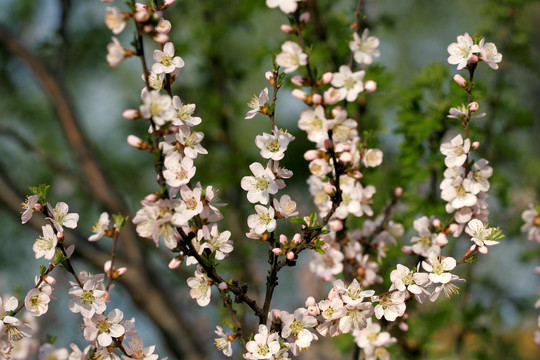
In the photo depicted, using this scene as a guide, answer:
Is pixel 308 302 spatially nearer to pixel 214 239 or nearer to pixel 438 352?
pixel 214 239

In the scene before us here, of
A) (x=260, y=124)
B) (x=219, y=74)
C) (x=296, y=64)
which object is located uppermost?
(x=296, y=64)

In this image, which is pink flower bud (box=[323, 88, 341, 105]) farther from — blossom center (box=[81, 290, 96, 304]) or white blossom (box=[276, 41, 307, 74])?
blossom center (box=[81, 290, 96, 304])

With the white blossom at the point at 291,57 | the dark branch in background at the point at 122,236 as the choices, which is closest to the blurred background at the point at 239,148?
the dark branch in background at the point at 122,236

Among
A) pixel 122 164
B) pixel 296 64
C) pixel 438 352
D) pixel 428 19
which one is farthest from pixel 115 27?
pixel 428 19

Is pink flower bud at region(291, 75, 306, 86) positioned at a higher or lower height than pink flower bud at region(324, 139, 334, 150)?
higher

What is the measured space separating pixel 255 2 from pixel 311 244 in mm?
1968

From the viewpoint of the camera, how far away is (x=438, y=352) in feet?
9.34

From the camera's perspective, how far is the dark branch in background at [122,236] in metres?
3.47

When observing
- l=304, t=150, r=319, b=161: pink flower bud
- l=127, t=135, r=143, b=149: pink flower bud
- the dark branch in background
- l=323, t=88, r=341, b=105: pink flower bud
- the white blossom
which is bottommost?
the dark branch in background

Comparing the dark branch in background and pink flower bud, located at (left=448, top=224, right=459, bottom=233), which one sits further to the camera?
the dark branch in background

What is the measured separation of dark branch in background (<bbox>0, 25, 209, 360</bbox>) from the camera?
3473mm

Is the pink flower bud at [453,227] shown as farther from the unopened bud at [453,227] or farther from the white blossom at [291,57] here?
the white blossom at [291,57]

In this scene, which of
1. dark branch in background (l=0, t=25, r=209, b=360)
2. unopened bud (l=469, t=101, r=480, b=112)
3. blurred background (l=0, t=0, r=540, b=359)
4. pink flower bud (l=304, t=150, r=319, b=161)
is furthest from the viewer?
dark branch in background (l=0, t=25, r=209, b=360)

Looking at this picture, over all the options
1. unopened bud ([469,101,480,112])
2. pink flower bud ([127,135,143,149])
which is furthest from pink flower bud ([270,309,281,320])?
unopened bud ([469,101,480,112])
